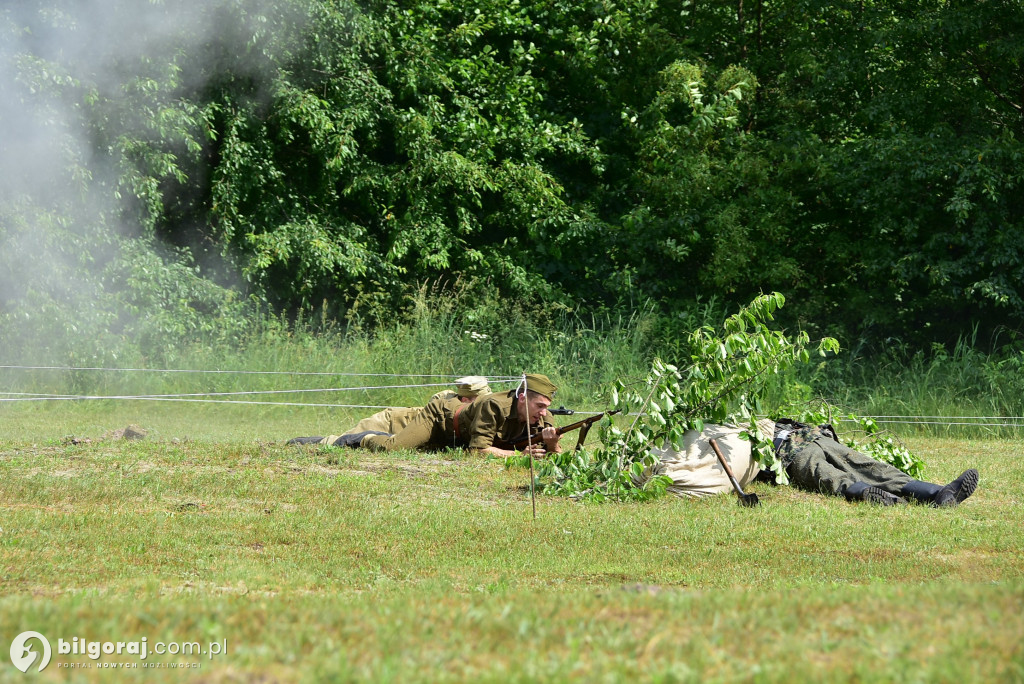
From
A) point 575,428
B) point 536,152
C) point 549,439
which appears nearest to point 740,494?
point 575,428

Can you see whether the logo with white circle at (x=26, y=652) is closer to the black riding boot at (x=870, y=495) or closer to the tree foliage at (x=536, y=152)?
the black riding boot at (x=870, y=495)

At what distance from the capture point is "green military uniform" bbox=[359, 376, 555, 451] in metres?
8.77

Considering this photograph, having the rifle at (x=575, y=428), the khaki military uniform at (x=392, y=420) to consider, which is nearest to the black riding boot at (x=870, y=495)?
the rifle at (x=575, y=428)

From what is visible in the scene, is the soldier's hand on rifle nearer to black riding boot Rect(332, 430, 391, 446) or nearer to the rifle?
the rifle

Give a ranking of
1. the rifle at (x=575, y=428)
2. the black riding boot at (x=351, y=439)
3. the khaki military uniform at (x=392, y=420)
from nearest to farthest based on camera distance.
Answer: the rifle at (x=575, y=428) → the black riding boot at (x=351, y=439) → the khaki military uniform at (x=392, y=420)

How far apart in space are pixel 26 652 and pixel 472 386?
681 centimetres

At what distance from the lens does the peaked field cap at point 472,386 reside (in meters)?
9.40

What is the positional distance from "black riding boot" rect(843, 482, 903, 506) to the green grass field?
0.23 metres

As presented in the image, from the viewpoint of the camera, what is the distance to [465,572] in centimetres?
514

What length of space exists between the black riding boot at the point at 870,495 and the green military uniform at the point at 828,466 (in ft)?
0.14

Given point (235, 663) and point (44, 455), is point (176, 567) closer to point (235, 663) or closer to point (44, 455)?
point (235, 663)

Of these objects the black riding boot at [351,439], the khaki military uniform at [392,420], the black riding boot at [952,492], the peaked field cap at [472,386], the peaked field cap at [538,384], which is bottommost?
the black riding boot at [351,439]

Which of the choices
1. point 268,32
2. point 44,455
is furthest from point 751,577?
point 268,32

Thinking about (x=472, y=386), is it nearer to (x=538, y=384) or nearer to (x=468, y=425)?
(x=468, y=425)
